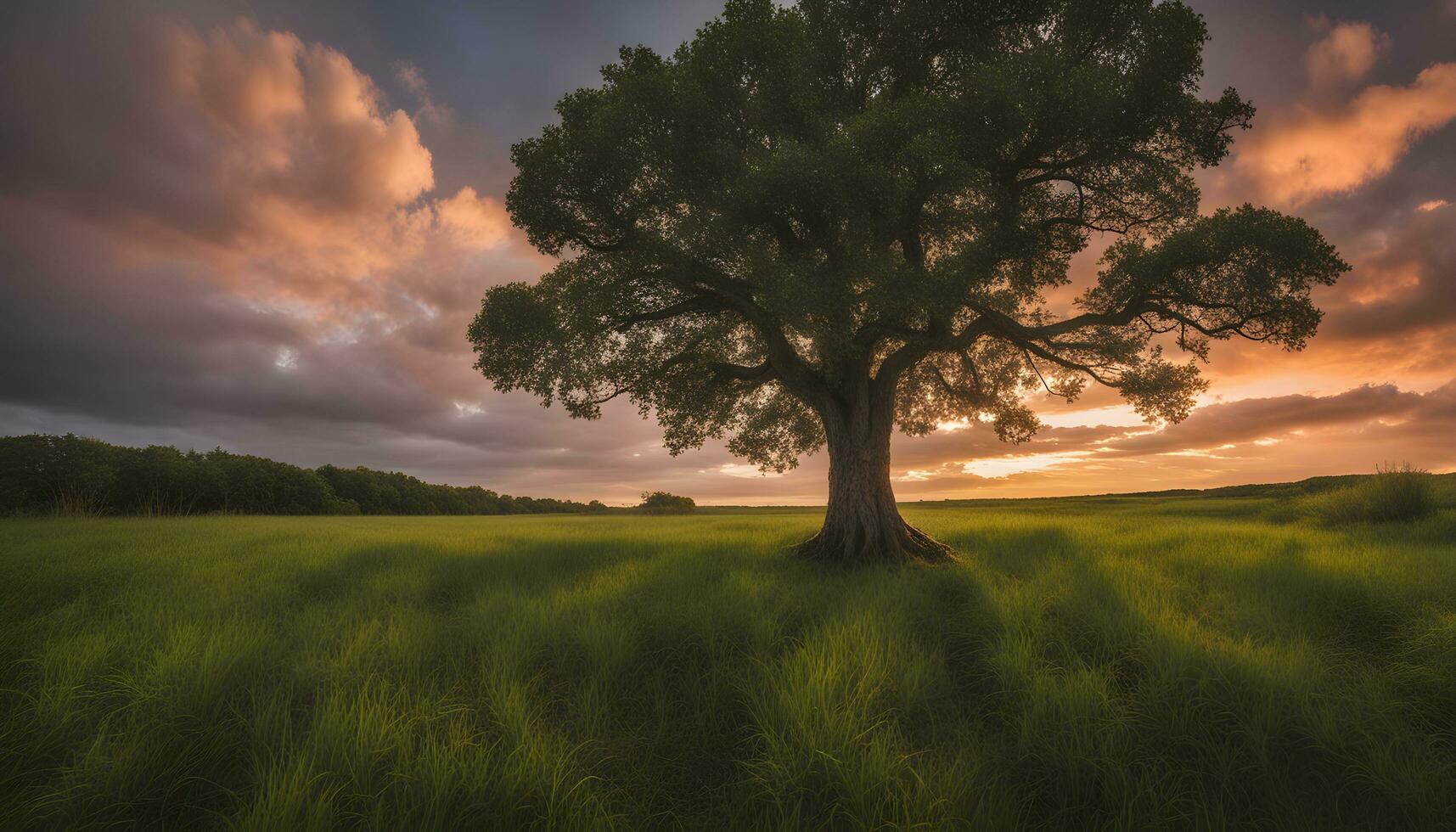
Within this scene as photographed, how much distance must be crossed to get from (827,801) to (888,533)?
1029 centimetres

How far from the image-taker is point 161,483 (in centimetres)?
3366

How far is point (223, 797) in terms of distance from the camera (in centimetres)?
412

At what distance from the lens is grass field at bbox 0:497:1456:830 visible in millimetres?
4016

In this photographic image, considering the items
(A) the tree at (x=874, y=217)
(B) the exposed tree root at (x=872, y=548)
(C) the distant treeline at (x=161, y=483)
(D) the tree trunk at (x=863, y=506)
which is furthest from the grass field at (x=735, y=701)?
(C) the distant treeline at (x=161, y=483)

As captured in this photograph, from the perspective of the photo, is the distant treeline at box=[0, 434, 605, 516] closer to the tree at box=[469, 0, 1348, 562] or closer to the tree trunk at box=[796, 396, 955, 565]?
the tree at box=[469, 0, 1348, 562]

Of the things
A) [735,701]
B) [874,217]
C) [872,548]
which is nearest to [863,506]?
[872,548]

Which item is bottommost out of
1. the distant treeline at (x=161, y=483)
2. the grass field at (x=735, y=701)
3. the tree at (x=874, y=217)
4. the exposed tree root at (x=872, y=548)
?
the grass field at (x=735, y=701)

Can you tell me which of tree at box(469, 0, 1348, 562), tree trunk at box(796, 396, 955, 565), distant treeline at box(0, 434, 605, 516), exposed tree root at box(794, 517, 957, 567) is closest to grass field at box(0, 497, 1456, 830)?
exposed tree root at box(794, 517, 957, 567)

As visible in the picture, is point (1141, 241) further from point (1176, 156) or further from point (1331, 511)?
point (1331, 511)

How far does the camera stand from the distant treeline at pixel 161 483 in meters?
25.4

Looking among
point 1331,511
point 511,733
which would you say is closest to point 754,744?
point 511,733

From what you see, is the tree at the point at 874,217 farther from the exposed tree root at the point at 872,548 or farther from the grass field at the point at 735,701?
the grass field at the point at 735,701

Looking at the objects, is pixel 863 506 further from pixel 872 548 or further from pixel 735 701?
pixel 735 701

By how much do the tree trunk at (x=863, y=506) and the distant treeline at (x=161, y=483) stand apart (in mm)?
29165
